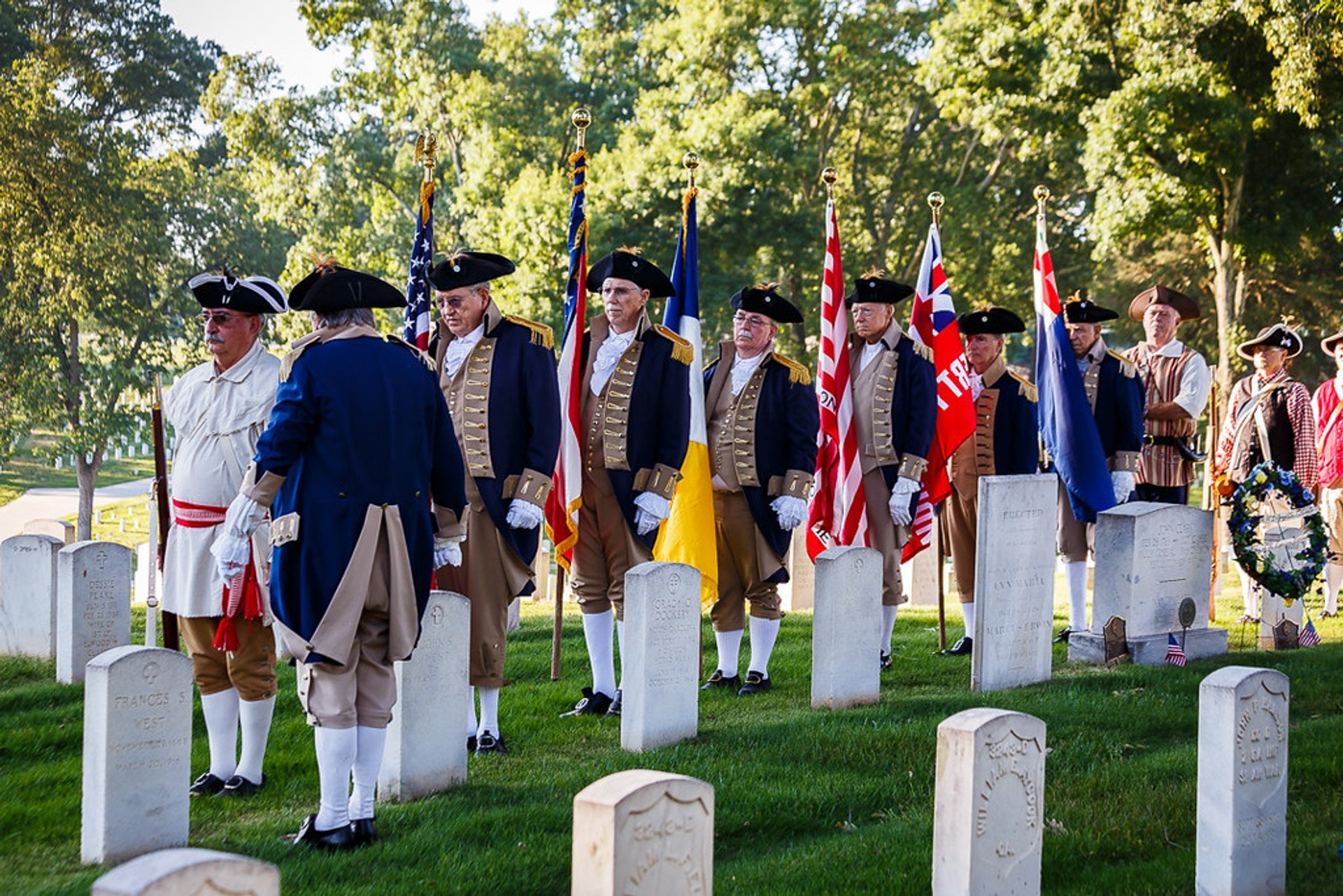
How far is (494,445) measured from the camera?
716 cm

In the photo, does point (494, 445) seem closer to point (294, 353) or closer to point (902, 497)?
point (294, 353)

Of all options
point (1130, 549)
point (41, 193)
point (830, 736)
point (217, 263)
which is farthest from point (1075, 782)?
point (217, 263)

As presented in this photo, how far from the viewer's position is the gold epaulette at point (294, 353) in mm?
5379

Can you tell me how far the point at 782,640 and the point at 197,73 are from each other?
2488 cm

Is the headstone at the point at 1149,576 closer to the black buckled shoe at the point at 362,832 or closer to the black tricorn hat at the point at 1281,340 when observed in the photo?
the black tricorn hat at the point at 1281,340

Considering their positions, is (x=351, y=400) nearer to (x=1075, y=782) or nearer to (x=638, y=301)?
(x=638, y=301)

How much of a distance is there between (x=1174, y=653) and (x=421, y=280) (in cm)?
536

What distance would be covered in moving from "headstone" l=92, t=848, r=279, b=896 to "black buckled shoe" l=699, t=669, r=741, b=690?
5.92m

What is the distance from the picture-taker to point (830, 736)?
7.02 metres

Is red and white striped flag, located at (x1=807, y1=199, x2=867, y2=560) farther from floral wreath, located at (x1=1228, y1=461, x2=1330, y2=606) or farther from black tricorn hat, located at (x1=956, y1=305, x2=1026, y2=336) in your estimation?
floral wreath, located at (x1=1228, y1=461, x2=1330, y2=606)

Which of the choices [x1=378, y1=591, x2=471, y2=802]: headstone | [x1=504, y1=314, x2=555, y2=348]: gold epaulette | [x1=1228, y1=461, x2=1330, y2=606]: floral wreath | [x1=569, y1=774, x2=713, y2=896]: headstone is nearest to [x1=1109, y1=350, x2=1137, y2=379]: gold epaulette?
[x1=1228, y1=461, x2=1330, y2=606]: floral wreath

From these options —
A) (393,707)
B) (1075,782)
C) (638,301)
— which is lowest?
(1075,782)

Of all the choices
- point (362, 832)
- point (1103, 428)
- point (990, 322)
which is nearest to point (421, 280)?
point (362, 832)

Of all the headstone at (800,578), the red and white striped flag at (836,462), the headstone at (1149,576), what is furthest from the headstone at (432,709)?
the headstone at (800,578)
